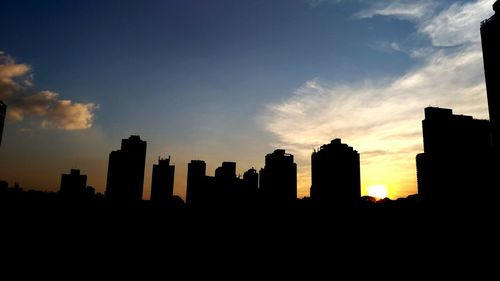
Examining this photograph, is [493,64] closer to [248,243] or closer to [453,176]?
[453,176]

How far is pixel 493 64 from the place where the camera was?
13325 centimetres

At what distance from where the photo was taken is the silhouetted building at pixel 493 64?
427 ft

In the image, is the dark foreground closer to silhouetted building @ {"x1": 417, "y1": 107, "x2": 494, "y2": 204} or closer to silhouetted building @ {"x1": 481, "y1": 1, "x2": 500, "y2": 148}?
silhouetted building @ {"x1": 417, "y1": 107, "x2": 494, "y2": 204}

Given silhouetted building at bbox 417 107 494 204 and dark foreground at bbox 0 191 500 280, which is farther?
silhouetted building at bbox 417 107 494 204

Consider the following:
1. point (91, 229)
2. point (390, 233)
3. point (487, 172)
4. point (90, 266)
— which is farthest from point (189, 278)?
point (487, 172)

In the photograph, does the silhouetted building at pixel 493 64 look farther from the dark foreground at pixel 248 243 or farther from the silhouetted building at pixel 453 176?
the silhouetted building at pixel 453 176

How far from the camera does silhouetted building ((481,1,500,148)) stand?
→ 130 meters

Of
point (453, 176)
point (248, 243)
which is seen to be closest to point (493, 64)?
point (453, 176)

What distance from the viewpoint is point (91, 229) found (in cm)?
15900

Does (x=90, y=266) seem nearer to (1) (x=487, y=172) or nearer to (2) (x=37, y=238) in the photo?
(2) (x=37, y=238)

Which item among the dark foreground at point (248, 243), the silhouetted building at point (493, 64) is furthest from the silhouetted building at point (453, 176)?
the silhouetted building at point (493, 64)

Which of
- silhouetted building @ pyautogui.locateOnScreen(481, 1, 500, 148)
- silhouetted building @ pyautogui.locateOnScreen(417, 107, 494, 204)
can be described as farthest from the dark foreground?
silhouetted building @ pyautogui.locateOnScreen(481, 1, 500, 148)

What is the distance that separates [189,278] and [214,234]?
47.3 meters

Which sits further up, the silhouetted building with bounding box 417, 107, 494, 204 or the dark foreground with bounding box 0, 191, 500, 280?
the silhouetted building with bounding box 417, 107, 494, 204
